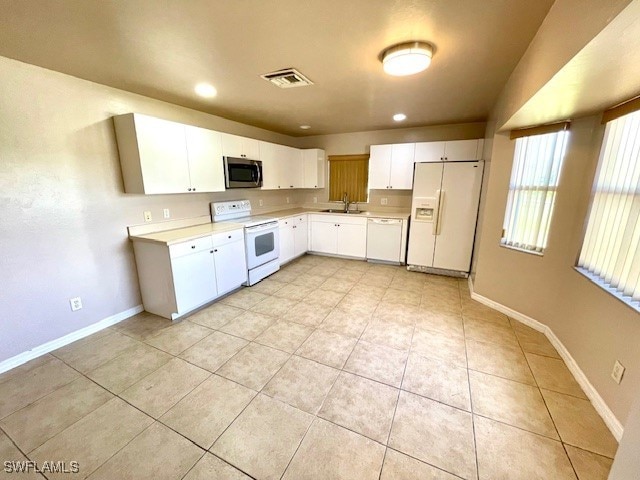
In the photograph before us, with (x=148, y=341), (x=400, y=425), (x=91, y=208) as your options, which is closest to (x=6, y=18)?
(x=91, y=208)

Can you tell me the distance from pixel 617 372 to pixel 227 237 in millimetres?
3496

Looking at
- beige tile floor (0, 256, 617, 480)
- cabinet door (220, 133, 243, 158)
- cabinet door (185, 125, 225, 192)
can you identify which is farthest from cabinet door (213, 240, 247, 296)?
cabinet door (220, 133, 243, 158)

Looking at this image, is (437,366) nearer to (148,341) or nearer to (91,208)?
(148,341)

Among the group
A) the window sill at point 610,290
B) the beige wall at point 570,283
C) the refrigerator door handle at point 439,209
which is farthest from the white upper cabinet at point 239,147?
the window sill at point 610,290

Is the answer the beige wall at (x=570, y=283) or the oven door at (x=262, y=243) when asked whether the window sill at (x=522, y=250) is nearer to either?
the beige wall at (x=570, y=283)

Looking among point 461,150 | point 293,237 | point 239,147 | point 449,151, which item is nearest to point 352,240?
point 293,237

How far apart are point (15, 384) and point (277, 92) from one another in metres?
3.30

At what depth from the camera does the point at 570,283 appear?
83.7 inches

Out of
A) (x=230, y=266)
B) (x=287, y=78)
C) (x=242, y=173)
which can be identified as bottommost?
(x=230, y=266)

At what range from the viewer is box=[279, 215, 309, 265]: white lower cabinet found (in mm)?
4258

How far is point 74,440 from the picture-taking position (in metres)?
1.45

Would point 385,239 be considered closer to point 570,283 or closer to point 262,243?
point 262,243

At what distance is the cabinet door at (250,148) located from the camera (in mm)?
3646

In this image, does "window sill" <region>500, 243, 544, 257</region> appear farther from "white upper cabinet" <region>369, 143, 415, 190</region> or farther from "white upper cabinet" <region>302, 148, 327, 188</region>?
"white upper cabinet" <region>302, 148, 327, 188</region>
